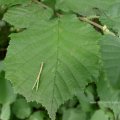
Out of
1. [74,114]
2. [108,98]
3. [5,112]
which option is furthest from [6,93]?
[108,98]

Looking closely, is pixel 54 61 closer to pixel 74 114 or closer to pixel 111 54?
pixel 111 54

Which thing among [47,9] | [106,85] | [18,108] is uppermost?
[47,9]

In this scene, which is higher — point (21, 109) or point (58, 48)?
point (58, 48)

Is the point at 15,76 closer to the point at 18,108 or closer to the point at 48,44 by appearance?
the point at 48,44

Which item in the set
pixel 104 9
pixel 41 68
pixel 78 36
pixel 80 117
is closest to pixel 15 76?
pixel 41 68

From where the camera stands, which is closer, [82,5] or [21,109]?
[82,5]

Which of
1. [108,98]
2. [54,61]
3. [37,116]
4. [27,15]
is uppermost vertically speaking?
[27,15]

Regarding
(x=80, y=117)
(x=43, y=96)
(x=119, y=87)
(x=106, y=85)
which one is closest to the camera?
(x=43, y=96)

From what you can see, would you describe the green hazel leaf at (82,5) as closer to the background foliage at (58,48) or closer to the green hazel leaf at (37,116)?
the background foliage at (58,48)
